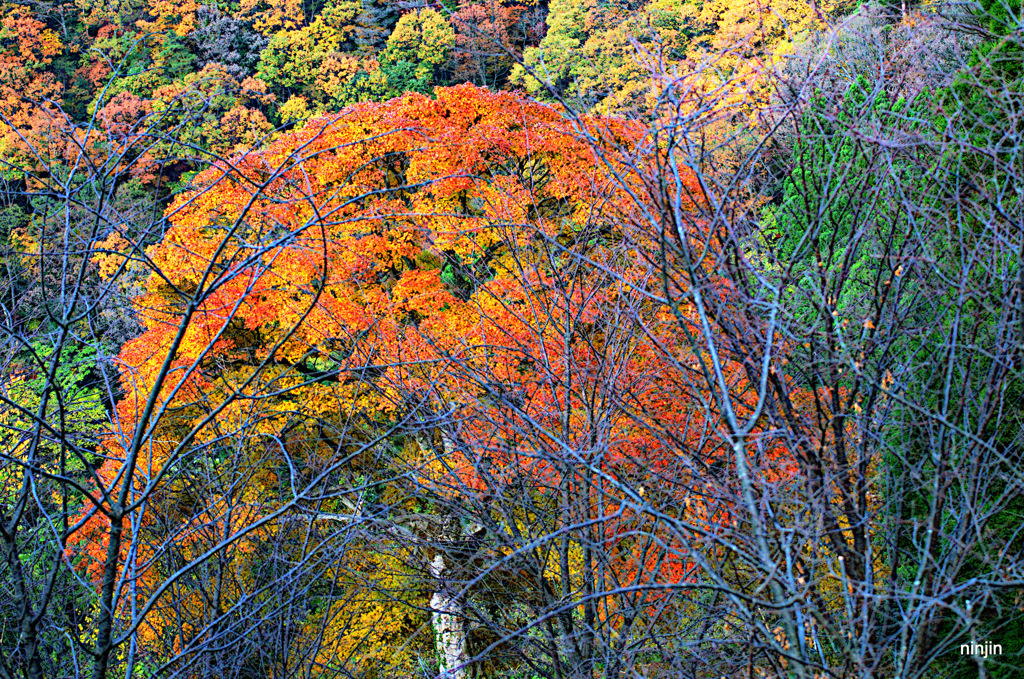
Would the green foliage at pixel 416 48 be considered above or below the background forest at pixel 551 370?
above

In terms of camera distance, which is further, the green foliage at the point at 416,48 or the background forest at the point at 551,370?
the green foliage at the point at 416,48

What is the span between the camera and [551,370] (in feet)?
11.7

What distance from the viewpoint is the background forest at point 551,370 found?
210 centimetres

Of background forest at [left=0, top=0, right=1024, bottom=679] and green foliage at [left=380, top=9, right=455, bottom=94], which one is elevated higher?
green foliage at [left=380, top=9, right=455, bottom=94]

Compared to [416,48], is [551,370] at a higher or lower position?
lower

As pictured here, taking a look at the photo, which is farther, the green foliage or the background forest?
the green foliage

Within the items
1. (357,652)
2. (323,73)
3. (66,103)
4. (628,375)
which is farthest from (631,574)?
(66,103)

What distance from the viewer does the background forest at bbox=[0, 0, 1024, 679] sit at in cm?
210

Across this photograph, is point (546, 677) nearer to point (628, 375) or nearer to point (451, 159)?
point (628, 375)

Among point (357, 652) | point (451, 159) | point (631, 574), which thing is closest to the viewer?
point (631, 574)

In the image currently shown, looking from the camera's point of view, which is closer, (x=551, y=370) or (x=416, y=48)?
(x=551, y=370)

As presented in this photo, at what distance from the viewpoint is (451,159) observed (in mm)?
9883

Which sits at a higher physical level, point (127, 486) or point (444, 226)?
point (127, 486)

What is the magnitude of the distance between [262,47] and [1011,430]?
24227 mm
